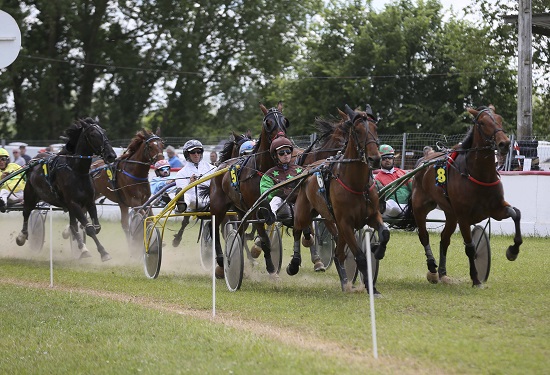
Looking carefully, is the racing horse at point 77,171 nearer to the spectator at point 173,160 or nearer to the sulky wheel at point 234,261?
the sulky wheel at point 234,261

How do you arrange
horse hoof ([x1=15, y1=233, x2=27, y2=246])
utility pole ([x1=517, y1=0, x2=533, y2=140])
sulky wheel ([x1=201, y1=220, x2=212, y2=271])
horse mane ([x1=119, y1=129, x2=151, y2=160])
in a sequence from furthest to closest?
utility pole ([x1=517, y1=0, x2=533, y2=140])
horse hoof ([x1=15, y1=233, x2=27, y2=246])
horse mane ([x1=119, y1=129, x2=151, y2=160])
sulky wheel ([x1=201, y1=220, x2=212, y2=271])

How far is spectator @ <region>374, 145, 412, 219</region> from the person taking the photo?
12586mm

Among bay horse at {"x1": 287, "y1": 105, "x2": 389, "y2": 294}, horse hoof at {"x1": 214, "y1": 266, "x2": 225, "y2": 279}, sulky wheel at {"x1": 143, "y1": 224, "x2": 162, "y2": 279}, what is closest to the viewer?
bay horse at {"x1": 287, "y1": 105, "x2": 389, "y2": 294}

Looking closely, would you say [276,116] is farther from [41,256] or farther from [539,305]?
[41,256]

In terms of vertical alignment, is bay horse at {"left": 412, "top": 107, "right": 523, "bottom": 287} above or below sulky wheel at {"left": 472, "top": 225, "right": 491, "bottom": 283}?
above

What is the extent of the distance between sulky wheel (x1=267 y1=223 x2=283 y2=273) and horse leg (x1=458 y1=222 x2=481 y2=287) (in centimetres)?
278

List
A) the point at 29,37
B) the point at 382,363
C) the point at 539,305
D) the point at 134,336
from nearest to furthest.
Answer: the point at 382,363
the point at 134,336
the point at 539,305
the point at 29,37

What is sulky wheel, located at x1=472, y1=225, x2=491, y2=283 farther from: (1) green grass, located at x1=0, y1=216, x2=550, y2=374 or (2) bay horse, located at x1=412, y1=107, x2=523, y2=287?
(2) bay horse, located at x1=412, y1=107, x2=523, y2=287

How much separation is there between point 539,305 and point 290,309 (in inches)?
97.0

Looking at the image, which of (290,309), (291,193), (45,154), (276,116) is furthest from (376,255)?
(45,154)

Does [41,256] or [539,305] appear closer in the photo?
[539,305]

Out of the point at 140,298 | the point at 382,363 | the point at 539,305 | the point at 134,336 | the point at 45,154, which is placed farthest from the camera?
the point at 45,154

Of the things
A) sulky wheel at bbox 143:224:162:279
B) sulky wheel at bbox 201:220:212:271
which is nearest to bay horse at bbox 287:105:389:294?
sulky wheel at bbox 143:224:162:279

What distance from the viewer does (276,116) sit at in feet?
40.5
